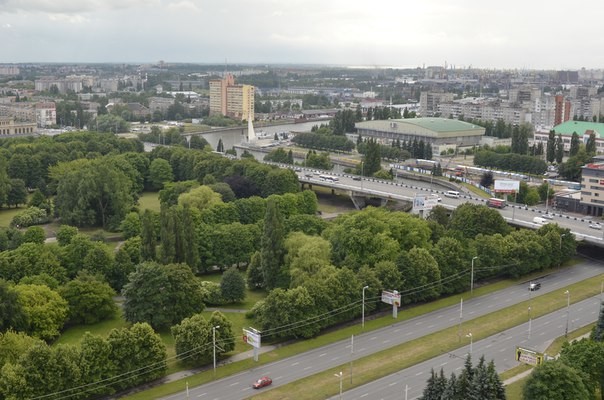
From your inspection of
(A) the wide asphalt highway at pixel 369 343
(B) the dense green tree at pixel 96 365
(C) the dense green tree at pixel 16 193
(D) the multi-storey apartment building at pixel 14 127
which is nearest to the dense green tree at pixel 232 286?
(A) the wide asphalt highway at pixel 369 343

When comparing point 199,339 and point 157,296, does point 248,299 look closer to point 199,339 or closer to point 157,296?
point 157,296

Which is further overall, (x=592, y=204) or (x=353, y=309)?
(x=592, y=204)

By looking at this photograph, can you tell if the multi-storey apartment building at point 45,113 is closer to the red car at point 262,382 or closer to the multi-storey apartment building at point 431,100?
the multi-storey apartment building at point 431,100

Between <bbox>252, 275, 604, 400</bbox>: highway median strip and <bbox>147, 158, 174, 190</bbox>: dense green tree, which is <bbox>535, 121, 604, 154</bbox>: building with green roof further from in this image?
<bbox>252, 275, 604, 400</bbox>: highway median strip

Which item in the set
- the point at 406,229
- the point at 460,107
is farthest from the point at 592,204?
the point at 460,107

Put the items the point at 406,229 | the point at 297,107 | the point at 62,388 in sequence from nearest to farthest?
1. the point at 62,388
2. the point at 406,229
3. the point at 297,107

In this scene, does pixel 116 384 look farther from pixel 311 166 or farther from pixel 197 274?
pixel 311 166
